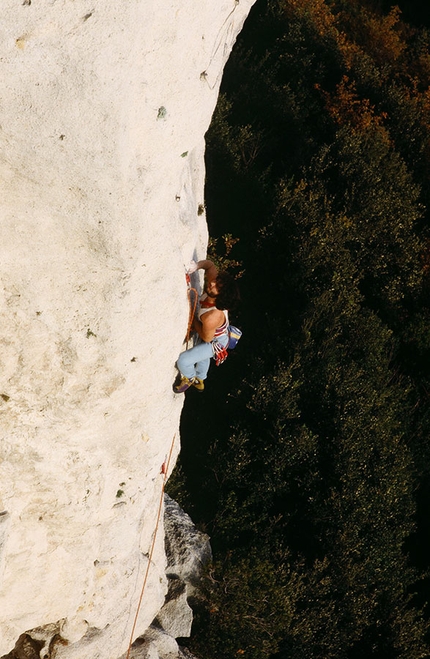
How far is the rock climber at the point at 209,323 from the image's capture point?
27.6 ft

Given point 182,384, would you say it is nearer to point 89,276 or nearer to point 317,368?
point 89,276

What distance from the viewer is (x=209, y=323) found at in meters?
8.64

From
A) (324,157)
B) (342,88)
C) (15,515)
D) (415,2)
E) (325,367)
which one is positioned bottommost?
(325,367)

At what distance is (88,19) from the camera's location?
5934mm

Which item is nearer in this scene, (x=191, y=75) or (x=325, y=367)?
(x=191, y=75)

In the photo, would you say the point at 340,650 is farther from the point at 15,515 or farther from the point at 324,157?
the point at 324,157

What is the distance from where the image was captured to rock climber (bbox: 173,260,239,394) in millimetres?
8422

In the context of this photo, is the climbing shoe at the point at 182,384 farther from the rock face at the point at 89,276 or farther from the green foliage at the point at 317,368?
the green foliage at the point at 317,368

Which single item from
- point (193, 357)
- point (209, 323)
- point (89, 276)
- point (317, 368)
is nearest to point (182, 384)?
point (193, 357)

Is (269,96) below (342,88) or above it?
below

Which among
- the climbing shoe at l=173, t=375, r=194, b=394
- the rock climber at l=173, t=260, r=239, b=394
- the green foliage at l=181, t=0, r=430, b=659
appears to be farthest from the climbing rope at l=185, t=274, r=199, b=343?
the green foliage at l=181, t=0, r=430, b=659

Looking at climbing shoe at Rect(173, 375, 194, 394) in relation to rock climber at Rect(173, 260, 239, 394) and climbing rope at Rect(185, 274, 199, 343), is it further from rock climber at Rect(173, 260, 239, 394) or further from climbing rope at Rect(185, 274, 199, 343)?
climbing rope at Rect(185, 274, 199, 343)

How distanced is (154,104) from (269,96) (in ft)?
58.9

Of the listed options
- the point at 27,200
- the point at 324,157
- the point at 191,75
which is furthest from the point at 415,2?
the point at 27,200
